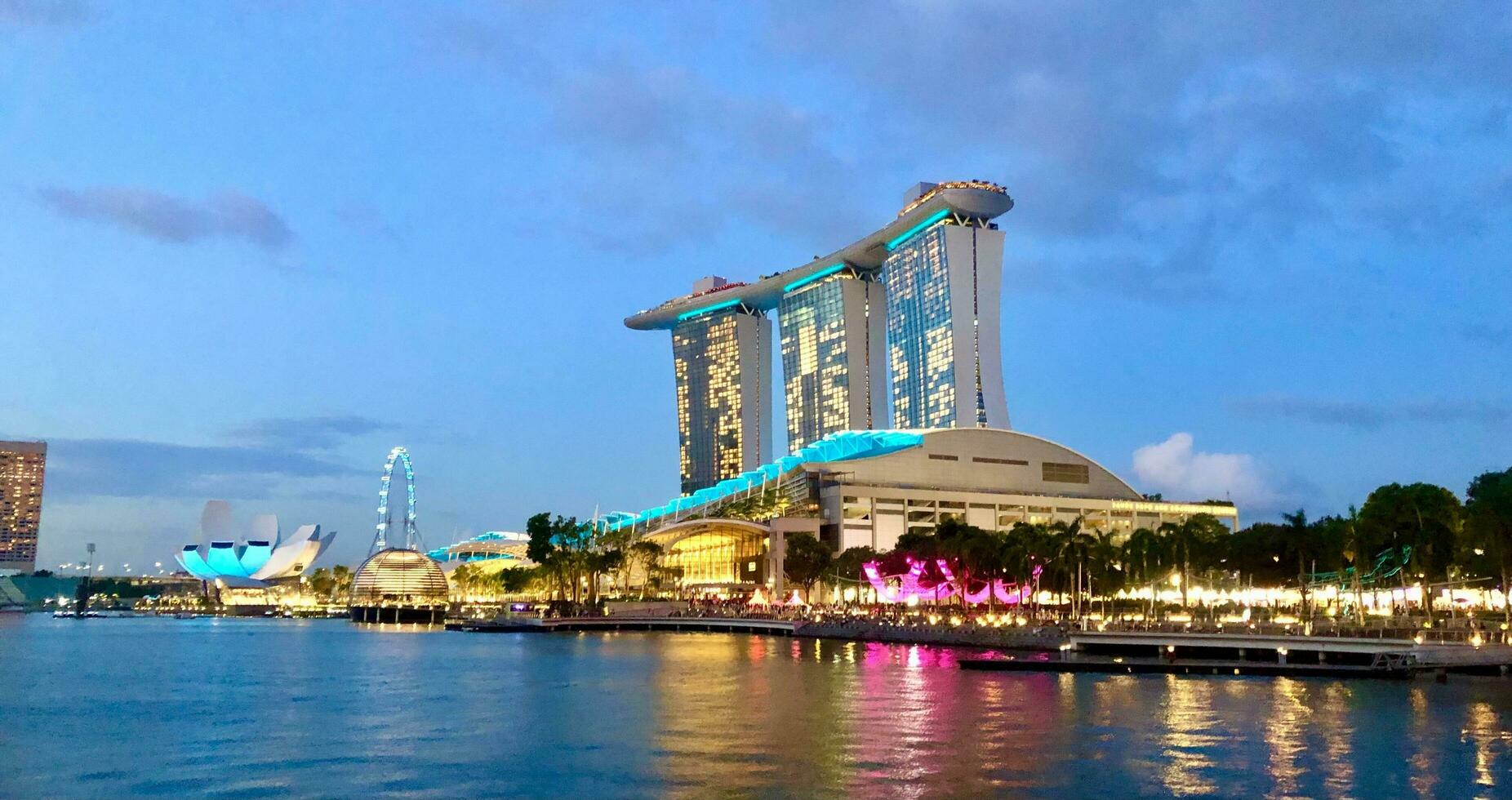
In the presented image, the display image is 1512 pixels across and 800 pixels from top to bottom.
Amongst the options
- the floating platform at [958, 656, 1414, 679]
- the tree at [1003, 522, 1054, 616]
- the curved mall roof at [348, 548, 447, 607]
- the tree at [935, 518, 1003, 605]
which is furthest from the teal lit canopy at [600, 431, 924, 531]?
the floating platform at [958, 656, 1414, 679]

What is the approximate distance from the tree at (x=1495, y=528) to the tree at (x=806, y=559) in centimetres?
7854

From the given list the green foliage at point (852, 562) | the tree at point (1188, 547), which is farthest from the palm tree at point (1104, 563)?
the green foliage at point (852, 562)

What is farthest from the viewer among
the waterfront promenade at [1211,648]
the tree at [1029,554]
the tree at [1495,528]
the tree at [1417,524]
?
the tree at [1029,554]

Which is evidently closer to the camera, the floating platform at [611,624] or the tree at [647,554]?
the floating platform at [611,624]

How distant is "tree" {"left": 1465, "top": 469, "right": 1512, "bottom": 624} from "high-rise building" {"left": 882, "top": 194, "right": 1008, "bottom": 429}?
10810 cm

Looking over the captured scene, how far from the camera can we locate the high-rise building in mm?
185250

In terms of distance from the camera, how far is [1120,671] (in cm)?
6719

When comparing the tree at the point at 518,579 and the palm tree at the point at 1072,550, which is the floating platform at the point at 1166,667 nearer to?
the palm tree at the point at 1072,550

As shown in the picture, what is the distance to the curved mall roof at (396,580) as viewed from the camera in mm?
169375

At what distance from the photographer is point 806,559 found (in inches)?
5655

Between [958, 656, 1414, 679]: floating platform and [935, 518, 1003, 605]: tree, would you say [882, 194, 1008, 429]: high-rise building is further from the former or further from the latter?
[958, 656, 1414, 679]: floating platform

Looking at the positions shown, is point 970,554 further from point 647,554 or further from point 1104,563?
point 647,554

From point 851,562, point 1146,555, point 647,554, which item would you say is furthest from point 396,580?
point 1146,555

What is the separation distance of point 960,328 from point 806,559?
57328mm
